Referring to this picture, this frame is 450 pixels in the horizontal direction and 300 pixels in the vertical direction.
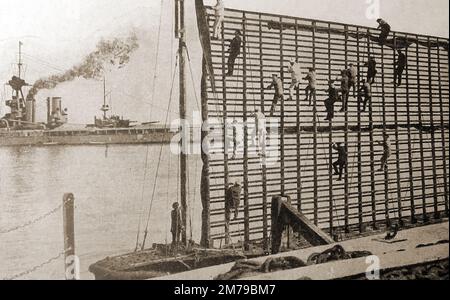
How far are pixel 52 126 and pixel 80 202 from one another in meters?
8.00

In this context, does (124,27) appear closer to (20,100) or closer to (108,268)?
(20,100)

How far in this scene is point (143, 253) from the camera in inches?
308

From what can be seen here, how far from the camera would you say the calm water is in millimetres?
15117

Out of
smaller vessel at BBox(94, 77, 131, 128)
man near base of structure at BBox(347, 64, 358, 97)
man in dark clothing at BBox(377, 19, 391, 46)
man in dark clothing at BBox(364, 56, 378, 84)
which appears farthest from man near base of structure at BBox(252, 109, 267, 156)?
smaller vessel at BBox(94, 77, 131, 128)

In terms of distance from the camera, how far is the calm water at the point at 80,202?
15.1 metres

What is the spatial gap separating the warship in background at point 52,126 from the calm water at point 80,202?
1.28 meters

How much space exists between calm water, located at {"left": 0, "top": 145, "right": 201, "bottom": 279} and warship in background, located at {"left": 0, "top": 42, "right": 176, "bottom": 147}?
1284mm

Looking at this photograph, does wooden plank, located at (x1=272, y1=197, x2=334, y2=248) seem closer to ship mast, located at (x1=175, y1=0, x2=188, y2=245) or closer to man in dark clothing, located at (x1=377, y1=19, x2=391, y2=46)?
ship mast, located at (x1=175, y1=0, x2=188, y2=245)

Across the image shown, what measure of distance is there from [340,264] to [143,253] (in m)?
3.12

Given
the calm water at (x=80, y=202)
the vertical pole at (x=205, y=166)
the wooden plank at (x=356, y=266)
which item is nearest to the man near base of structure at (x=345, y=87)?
the vertical pole at (x=205, y=166)

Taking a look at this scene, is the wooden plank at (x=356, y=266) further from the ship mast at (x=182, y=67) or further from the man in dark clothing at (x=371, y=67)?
the man in dark clothing at (x=371, y=67)

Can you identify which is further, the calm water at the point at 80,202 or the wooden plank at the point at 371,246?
the calm water at the point at 80,202
